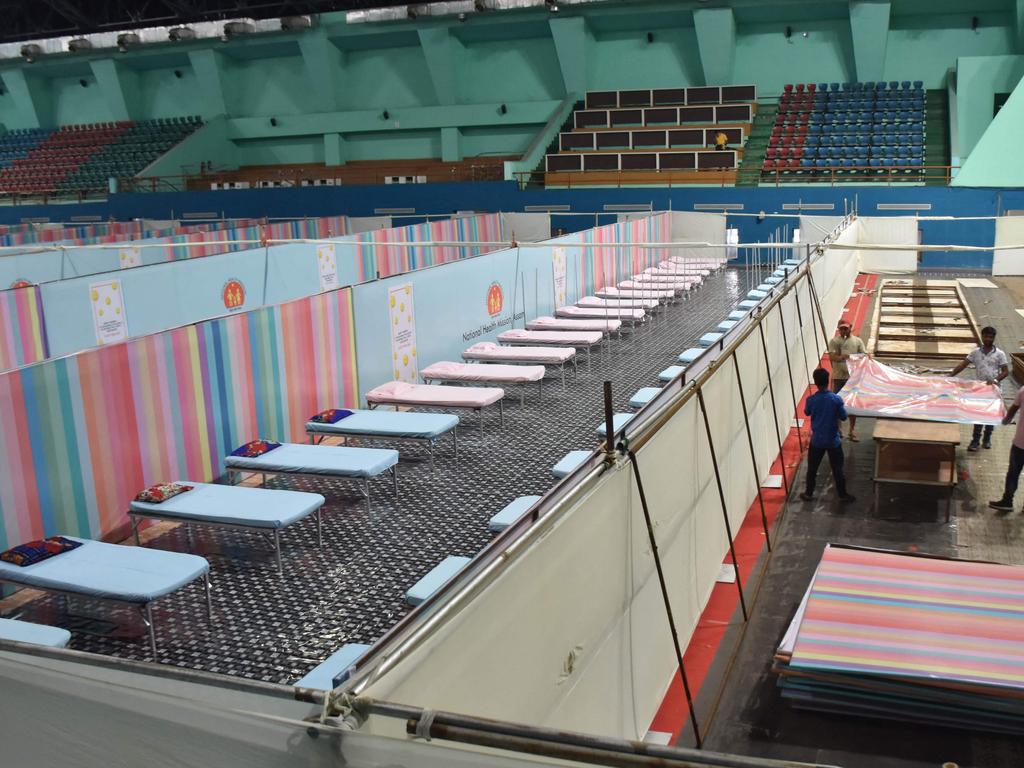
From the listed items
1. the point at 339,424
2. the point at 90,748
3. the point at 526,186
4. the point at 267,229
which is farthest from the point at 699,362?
the point at 526,186

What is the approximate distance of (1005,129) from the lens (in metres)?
10.6

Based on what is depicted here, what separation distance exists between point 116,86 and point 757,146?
23750 mm

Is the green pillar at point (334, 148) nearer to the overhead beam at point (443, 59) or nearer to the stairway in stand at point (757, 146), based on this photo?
the overhead beam at point (443, 59)

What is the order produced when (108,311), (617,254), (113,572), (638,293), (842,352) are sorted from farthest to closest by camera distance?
(617,254), (638,293), (108,311), (842,352), (113,572)

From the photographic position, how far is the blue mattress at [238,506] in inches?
249

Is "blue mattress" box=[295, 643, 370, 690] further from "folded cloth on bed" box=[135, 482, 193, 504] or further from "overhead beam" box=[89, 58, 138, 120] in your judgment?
"overhead beam" box=[89, 58, 138, 120]

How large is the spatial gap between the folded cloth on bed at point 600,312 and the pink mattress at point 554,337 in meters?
1.41

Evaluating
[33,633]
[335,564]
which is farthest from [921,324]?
[33,633]

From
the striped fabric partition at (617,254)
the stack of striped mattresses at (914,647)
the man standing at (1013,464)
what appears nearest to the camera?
the stack of striped mattresses at (914,647)

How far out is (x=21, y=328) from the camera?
9891mm

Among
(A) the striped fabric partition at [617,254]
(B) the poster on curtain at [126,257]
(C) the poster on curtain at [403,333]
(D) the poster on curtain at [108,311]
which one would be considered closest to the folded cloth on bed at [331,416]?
(C) the poster on curtain at [403,333]

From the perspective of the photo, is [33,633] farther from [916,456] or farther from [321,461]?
[916,456]

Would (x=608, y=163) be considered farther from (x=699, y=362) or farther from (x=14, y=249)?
(x=699, y=362)

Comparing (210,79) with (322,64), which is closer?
(322,64)
